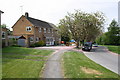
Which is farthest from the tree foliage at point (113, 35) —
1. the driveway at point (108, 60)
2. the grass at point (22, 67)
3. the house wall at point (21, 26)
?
the grass at point (22, 67)

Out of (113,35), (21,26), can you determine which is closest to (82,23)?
(21,26)

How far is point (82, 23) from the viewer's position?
26.5 metres

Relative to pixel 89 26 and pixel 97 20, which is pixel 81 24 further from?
pixel 97 20

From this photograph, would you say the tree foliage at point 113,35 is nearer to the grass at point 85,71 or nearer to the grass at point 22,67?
the grass at point 85,71

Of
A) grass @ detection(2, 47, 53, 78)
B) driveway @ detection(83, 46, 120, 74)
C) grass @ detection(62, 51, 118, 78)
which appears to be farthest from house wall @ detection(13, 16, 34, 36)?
grass @ detection(62, 51, 118, 78)

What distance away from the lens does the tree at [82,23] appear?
86.7 feet

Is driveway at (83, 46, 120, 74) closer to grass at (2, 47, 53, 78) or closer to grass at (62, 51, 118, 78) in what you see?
grass at (62, 51, 118, 78)

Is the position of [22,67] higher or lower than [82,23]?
lower

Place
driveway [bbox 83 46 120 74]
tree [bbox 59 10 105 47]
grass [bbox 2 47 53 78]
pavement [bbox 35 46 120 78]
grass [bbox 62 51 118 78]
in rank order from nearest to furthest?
grass [bbox 2 47 53 78]
grass [bbox 62 51 118 78]
pavement [bbox 35 46 120 78]
driveway [bbox 83 46 120 74]
tree [bbox 59 10 105 47]

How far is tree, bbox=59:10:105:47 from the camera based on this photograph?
26430 millimetres

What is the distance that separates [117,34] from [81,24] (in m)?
41.4

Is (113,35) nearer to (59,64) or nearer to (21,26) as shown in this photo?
(21,26)

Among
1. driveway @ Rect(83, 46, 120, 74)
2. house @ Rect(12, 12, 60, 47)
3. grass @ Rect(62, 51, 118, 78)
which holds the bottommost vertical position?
driveway @ Rect(83, 46, 120, 74)

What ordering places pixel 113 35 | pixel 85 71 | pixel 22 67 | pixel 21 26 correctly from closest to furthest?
pixel 85 71 < pixel 22 67 < pixel 21 26 < pixel 113 35
